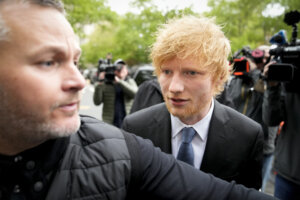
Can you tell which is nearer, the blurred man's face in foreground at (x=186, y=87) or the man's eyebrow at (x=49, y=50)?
the man's eyebrow at (x=49, y=50)

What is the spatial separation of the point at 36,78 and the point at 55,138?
0.30 m

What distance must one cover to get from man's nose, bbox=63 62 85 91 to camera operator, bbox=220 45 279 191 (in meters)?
2.65

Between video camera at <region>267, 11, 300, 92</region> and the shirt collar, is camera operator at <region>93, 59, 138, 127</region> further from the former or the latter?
the shirt collar

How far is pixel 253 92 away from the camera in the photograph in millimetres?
3721

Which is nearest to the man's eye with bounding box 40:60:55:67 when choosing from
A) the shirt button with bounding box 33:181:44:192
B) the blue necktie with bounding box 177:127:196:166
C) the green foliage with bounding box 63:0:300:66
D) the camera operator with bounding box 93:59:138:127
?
the shirt button with bounding box 33:181:44:192

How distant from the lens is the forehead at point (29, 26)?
3.35 ft

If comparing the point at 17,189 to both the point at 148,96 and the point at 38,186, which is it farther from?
the point at 148,96

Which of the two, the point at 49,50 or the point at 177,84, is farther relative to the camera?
the point at 177,84

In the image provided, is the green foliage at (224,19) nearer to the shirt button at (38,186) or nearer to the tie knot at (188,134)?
the tie knot at (188,134)

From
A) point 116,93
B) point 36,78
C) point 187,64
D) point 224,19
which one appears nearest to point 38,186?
point 36,78

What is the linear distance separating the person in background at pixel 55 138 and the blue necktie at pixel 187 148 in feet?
1.57

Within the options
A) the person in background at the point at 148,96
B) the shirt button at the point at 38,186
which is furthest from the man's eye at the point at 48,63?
the person in background at the point at 148,96

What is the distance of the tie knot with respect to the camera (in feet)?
6.27

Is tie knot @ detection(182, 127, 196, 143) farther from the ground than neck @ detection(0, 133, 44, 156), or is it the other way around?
neck @ detection(0, 133, 44, 156)
